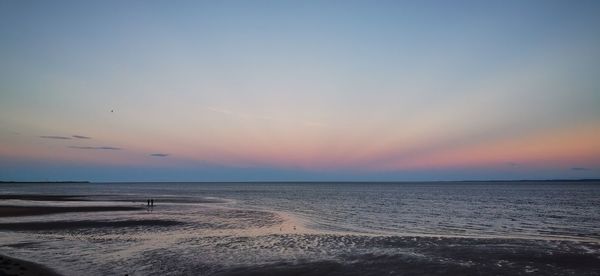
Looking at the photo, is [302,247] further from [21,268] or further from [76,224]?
[76,224]

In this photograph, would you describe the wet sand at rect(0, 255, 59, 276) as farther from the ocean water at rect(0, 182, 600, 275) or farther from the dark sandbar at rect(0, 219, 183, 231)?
the dark sandbar at rect(0, 219, 183, 231)

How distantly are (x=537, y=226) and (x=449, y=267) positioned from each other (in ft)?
77.8

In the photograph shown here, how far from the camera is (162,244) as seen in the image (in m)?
26.4

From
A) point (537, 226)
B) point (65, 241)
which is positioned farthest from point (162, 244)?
point (537, 226)

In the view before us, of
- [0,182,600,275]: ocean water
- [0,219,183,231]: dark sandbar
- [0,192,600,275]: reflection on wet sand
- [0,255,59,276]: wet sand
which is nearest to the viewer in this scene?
[0,255,59,276]: wet sand

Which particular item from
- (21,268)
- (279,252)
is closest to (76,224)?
(21,268)

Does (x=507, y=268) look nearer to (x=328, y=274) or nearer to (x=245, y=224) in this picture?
(x=328, y=274)

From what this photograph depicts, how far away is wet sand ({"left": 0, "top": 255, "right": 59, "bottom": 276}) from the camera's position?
17223mm

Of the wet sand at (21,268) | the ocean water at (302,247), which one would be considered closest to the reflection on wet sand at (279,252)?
the ocean water at (302,247)

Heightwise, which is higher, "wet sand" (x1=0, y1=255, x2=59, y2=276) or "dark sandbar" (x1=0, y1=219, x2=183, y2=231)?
"wet sand" (x1=0, y1=255, x2=59, y2=276)

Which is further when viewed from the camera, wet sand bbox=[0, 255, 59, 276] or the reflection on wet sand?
the reflection on wet sand

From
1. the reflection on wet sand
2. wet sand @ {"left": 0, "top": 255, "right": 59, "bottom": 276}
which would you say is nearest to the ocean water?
the reflection on wet sand

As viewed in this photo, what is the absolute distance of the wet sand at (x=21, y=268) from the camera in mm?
17223

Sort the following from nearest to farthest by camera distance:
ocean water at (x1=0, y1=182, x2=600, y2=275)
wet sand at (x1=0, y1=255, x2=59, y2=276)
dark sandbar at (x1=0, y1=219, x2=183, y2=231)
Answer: wet sand at (x1=0, y1=255, x2=59, y2=276) → ocean water at (x1=0, y1=182, x2=600, y2=275) → dark sandbar at (x1=0, y1=219, x2=183, y2=231)
